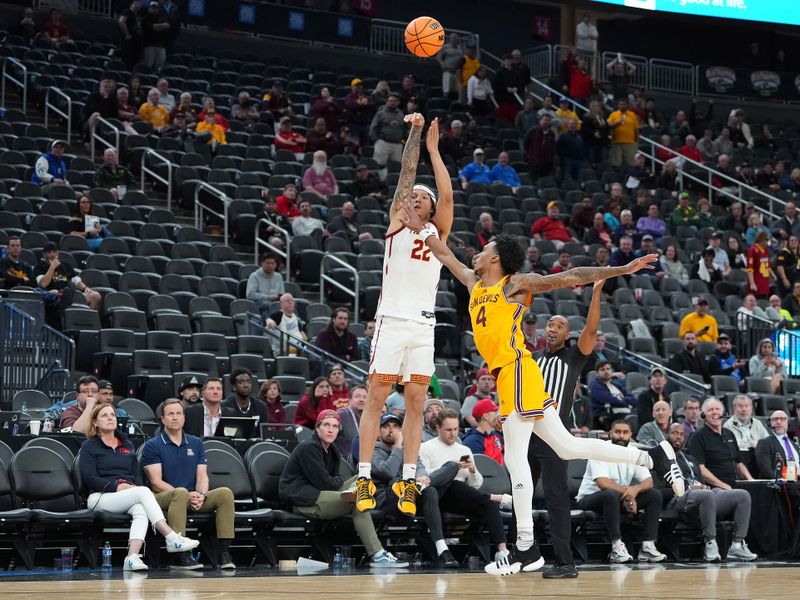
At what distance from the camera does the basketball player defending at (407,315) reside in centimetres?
871

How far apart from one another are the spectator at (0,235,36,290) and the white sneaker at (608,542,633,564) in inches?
288

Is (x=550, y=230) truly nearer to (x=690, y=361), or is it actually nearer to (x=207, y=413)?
(x=690, y=361)

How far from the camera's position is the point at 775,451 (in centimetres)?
1361

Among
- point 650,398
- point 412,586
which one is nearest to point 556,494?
point 412,586

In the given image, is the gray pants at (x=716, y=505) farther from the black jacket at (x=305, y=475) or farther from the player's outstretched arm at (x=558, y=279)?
the player's outstretched arm at (x=558, y=279)

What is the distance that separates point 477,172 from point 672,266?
3.86 m

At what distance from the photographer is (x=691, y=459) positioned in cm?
1312

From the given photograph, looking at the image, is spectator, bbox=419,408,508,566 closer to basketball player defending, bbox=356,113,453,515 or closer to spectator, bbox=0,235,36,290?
basketball player defending, bbox=356,113,453,515

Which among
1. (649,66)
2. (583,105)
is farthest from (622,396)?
(649,66)

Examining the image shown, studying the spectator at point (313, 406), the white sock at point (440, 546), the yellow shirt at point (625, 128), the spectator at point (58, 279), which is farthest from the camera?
the yellow shirt at point (625, 128)

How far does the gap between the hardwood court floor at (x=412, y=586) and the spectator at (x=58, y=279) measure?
245 inches

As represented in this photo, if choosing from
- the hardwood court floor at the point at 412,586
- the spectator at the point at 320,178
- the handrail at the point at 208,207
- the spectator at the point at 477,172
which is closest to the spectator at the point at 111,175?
the handrail at the point at 208,207

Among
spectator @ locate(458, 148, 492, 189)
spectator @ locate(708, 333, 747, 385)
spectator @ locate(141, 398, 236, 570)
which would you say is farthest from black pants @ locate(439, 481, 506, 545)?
spectator @ locate(458, 148, 492, 189)

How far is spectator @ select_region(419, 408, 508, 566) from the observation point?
11023mm
